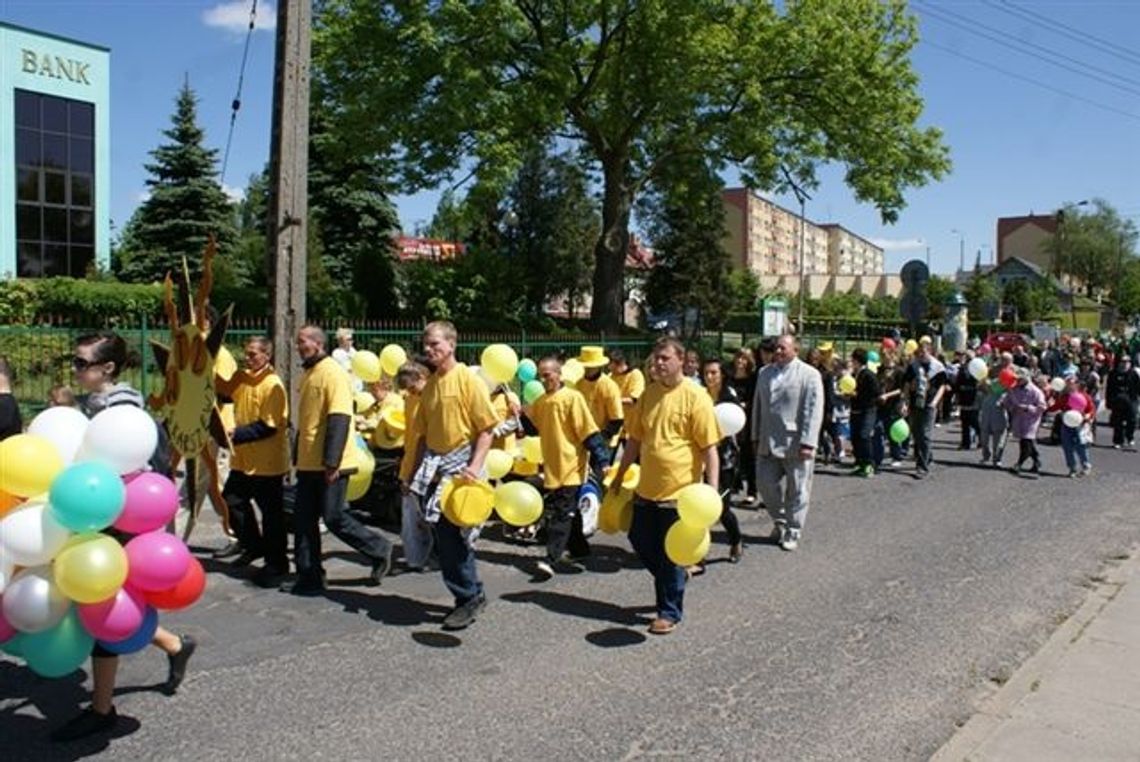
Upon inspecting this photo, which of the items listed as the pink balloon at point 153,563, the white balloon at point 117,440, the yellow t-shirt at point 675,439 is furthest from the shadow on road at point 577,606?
the white balloon at point 117,440

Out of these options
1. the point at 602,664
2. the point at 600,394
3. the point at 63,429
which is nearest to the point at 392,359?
the point at 600,394

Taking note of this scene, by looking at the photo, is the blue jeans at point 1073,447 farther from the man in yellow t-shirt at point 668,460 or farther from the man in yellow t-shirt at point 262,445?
the man in yellow t-shirt at point 262,445

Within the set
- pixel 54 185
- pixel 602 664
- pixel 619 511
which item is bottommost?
pixel 602 664

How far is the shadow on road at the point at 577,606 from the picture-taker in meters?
6.14

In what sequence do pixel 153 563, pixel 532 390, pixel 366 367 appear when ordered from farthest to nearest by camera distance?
pixel 366 367
pixel 532 390
pixel 153 563

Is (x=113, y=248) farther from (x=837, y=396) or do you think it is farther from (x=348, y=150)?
(x=837, y=396)

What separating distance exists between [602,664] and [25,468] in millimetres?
3037

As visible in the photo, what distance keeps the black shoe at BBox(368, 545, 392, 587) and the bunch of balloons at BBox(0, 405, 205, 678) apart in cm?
270

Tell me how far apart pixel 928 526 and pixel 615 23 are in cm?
1712

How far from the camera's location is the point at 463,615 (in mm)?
5809

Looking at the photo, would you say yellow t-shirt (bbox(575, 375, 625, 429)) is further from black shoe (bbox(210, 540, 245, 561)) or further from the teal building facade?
the teal building facade

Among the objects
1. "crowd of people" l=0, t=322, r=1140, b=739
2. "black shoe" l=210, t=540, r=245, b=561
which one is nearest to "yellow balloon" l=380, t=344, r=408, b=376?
"crowd of people" l=0, t=322, r=1140, b=739

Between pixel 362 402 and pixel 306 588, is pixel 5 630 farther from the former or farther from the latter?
pixel 362 402

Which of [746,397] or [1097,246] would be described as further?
[1097,246]
